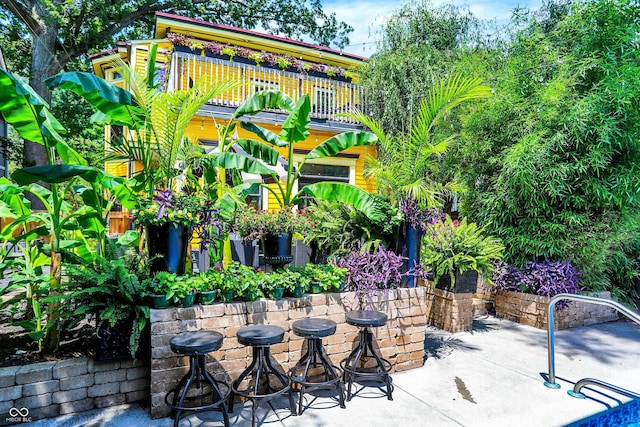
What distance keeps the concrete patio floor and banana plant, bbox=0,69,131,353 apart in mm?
1373

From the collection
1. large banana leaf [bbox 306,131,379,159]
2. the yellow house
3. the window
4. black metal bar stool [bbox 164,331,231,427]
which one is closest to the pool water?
black metal bar stool [bbox 164,331,231,427]

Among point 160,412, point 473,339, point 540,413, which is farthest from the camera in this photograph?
point 473,339

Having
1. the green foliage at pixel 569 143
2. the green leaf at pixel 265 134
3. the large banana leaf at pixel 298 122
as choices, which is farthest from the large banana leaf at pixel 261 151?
the green foliage at pixel 569 143

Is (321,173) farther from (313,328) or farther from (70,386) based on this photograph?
(70,386)

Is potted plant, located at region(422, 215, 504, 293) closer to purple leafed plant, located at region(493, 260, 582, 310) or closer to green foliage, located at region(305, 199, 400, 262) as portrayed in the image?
purple leafed plant, located at region(493, 260, 582, 310)

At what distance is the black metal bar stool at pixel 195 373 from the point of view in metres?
2.86

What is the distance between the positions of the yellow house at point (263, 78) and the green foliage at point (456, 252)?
383 cm

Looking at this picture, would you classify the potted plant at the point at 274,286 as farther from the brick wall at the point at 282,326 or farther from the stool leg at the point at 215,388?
the stool leg at the point at 215,388

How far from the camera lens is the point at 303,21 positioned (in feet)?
60.5

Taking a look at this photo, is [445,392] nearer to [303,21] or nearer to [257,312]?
[257,312]

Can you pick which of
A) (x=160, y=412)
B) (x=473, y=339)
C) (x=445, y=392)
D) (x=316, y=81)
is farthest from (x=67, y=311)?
(x=316, y=81)

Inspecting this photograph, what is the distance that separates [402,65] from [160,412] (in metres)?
9.18

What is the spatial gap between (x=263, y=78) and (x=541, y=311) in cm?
816

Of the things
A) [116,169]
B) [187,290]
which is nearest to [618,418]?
[187,290]
